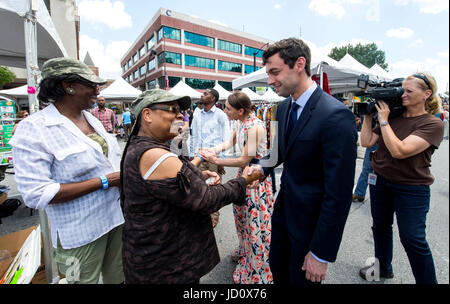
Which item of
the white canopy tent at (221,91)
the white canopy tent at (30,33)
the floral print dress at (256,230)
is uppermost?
the white canopy tent at (221,91)

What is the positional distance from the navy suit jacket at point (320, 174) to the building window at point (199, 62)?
125 feet

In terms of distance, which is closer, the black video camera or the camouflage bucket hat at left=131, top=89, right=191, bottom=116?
the camouflage bucket hat at left=131, top=89, right=191, bottom=116

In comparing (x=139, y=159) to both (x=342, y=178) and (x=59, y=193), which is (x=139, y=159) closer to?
(x=59, y=193)

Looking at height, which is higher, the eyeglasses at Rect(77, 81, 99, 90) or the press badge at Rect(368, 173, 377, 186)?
the eyeglasses at Rect(77, 81, 99, 90)

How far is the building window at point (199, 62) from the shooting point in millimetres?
36078

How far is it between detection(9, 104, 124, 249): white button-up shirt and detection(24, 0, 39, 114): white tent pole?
2.04 feet

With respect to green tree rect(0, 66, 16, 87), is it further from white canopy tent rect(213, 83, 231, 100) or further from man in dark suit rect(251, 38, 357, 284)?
man in dark suit rect(251, 38, 357, 284)

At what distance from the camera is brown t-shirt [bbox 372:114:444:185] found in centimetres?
170

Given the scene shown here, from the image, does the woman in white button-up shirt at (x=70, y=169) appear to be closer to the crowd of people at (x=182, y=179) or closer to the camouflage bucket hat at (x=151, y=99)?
the crowd of people at (x=182, y=179)

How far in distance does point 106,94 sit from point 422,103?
11.5m

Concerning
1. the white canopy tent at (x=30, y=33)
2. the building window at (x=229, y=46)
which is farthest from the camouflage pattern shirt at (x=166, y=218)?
the building window at (x=229, y=46)

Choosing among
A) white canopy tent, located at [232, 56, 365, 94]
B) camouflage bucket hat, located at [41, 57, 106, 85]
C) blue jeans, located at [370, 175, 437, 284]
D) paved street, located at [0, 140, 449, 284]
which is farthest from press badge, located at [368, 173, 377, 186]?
white canopy tent, located at [232, 56, 365, 94]

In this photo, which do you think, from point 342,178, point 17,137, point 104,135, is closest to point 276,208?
point 342,178

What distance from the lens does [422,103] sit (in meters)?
1.78
